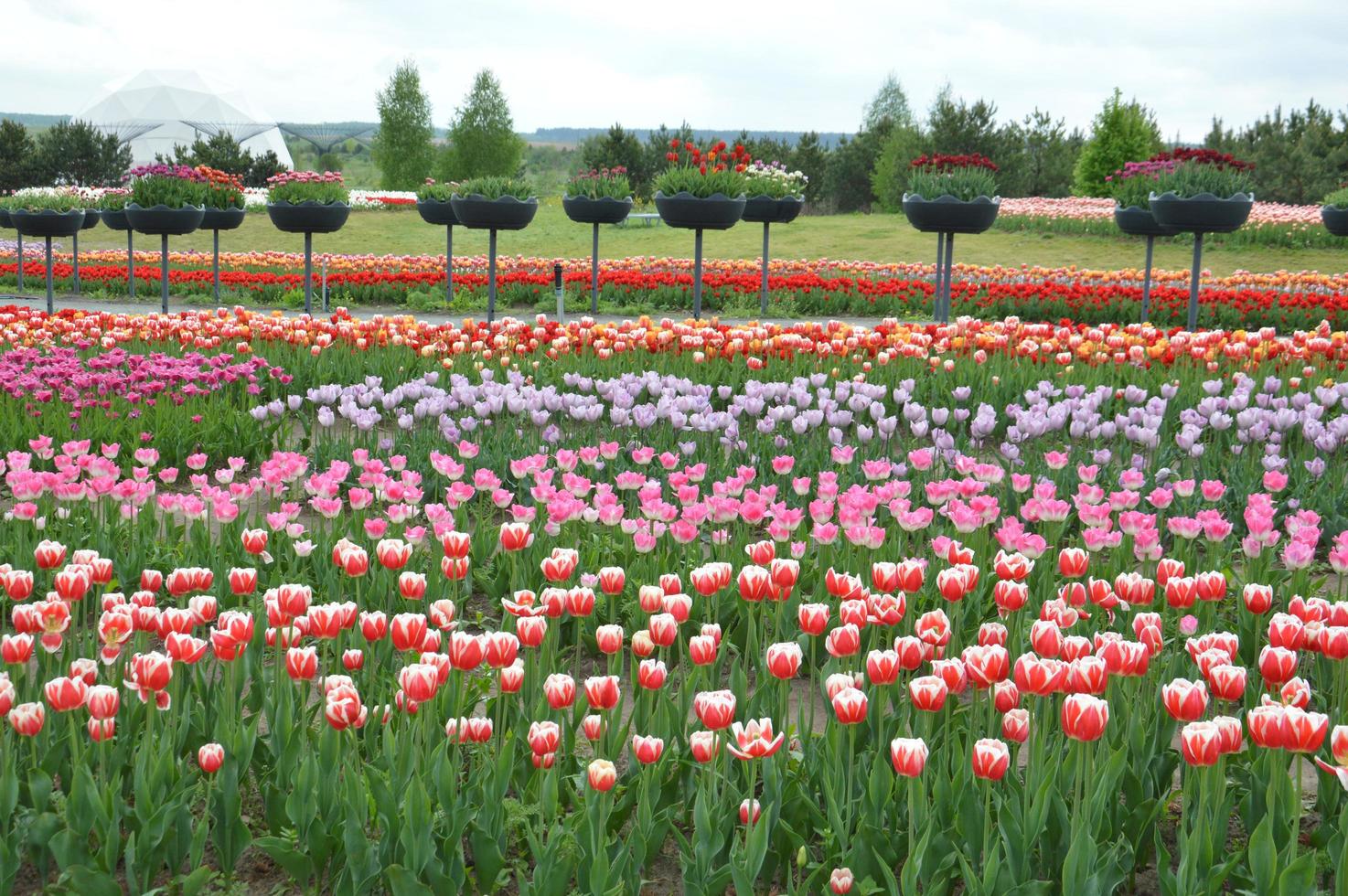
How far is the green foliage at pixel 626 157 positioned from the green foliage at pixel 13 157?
776 inches

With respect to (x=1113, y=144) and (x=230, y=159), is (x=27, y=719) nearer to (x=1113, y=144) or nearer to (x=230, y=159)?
(x=1113, y=144)

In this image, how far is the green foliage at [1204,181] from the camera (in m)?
11.4

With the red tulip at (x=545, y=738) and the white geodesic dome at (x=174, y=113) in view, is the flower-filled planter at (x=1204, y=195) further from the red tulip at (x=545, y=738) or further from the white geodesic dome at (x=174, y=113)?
the white geodesic dome at (x=174, y=113)

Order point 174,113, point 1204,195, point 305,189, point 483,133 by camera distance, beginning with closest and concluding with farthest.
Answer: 1. point 1204,195
2. point 305,189
3. point 483,133
4. point 174,113

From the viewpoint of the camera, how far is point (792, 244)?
3041cm

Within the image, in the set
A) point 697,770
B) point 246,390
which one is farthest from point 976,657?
point 246,390

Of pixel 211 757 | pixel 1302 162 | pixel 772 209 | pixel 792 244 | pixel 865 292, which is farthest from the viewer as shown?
pixel 1302 162

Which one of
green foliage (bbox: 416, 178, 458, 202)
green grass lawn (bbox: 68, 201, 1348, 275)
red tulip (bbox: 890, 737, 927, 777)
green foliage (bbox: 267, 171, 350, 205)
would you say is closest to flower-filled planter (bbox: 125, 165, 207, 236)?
green foliage (bbox: 267, 171, 350, 205)

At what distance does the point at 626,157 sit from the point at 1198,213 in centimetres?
3476

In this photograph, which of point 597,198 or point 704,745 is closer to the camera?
point 704,745

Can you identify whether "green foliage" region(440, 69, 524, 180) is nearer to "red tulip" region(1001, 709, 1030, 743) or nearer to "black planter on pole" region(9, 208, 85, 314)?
"black planter on pole" region(9, 208, 85, 314)

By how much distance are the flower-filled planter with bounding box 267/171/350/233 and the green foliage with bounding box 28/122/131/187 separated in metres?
36.5

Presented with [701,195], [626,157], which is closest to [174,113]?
[626,157]

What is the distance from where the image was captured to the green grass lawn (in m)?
26.4
